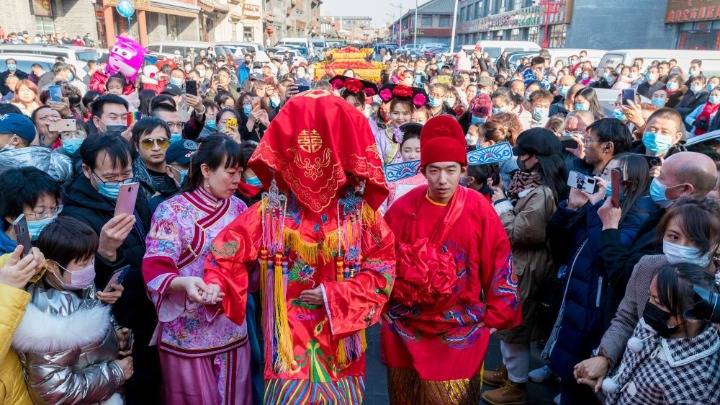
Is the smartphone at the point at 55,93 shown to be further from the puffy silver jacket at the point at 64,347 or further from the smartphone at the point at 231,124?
the puffy silver jacket at the point at 64,347

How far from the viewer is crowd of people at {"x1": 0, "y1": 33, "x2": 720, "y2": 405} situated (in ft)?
6.79

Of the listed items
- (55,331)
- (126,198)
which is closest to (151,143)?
(126,198)

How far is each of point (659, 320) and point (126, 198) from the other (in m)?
2.30

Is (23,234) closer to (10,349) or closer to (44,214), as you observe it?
(10,349)

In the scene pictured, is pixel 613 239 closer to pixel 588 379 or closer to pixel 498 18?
pixel 588 379

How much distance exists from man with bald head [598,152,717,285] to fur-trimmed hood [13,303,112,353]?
2.29 m

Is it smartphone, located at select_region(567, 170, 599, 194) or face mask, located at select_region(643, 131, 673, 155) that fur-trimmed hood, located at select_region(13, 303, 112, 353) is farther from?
face mask, located at select_region(643, 131, 673, 155)

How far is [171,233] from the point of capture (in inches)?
99.9

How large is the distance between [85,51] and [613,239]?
609 inches

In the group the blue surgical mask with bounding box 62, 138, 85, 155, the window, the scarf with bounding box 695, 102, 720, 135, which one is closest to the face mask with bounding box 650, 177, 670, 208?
the blue surgical mask with bounding box 62, 138, 85, 155

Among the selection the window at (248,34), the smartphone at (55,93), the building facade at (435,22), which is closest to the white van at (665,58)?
the smartphone at (55,93)

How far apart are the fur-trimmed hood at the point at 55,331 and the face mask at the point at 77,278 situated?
121mm

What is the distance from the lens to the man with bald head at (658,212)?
2551mm

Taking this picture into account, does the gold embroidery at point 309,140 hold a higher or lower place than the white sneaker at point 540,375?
higher
